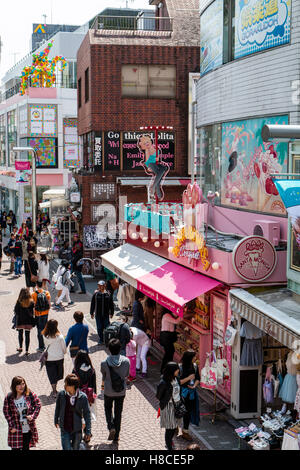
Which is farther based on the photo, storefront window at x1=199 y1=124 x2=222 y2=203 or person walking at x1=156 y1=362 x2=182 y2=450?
storefront window at x1=199 y1=124 x2=222 y2=203

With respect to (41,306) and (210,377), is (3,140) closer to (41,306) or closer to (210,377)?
(41,306)

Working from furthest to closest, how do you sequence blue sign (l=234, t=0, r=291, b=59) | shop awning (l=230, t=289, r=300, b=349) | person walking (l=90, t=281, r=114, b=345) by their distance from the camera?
1. person walking (l=90, t=281, r=114, b=345)
2. blue sign (l=234, t=0, r=291, b=59)
3. shop awning (l=230, t=289, r=300, b=349)

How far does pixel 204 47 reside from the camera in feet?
62.3

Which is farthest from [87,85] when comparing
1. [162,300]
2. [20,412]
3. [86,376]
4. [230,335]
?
[20,412]

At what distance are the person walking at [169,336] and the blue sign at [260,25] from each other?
6.41m

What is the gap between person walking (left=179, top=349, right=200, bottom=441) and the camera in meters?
10.8

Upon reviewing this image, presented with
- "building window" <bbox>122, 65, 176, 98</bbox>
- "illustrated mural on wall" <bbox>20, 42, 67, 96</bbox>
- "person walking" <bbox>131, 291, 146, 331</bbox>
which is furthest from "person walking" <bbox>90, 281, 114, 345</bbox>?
"illustrated mural on wall" <bbox>20, 42, 67, 96</bbox>

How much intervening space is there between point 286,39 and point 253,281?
17.2 feet

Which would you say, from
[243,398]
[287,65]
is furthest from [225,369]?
[287,65]

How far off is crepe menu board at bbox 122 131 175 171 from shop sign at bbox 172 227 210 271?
15.5 metres

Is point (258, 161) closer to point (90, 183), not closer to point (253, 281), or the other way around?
point (253, 281)

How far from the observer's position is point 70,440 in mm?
9508

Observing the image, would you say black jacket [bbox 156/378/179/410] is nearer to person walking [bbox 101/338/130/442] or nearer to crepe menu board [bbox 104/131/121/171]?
person walking [bbox 101/338/130/442]

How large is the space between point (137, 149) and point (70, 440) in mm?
21976
